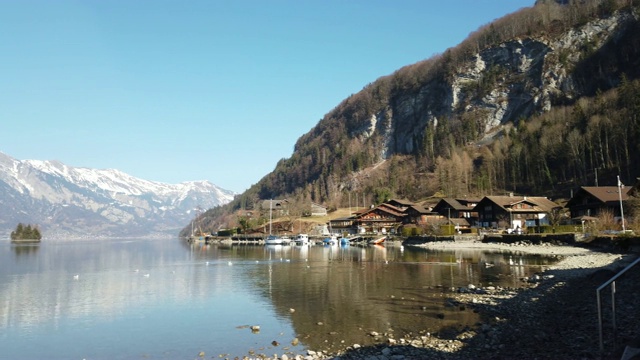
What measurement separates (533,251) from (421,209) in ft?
200

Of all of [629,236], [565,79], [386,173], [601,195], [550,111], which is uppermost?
[565,79]

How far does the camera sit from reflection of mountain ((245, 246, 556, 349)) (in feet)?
70.7

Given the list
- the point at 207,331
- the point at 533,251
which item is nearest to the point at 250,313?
the point at 207,331

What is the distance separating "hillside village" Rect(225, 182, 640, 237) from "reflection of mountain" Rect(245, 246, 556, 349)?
30423mm

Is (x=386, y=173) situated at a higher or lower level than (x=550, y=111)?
lower

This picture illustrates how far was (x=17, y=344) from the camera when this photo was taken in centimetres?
2139

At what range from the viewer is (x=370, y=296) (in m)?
30.2

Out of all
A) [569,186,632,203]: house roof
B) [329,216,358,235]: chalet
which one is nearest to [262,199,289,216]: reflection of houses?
[329,216,358,235]: chalet

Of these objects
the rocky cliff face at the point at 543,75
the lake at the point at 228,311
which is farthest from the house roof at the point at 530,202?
the rocky cliff face at the point at 543,75

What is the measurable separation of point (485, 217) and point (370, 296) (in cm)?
8502

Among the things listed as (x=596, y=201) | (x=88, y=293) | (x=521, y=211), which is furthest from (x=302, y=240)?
(x=88, y=293)

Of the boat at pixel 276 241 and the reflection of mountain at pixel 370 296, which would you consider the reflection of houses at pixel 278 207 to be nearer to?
the boat at pixel 276 241

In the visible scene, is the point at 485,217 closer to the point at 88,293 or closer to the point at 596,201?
the point at 596,201

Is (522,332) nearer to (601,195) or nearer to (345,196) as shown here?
(601,195)
